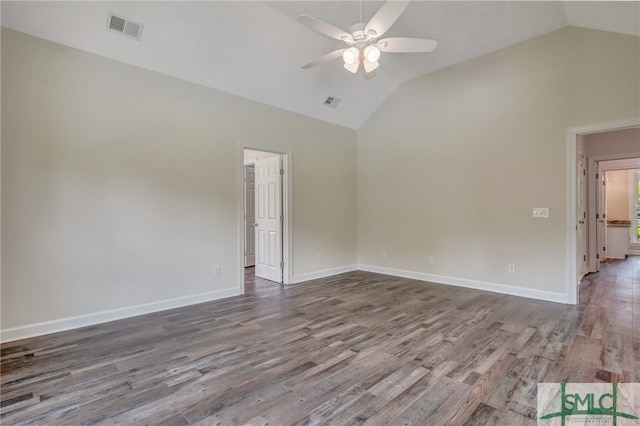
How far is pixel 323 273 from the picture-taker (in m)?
A: 5.78

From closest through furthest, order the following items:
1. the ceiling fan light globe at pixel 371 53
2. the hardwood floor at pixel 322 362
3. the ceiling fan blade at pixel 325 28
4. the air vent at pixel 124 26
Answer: the hardwood floor at pixel 322 362
the ceiling fan blade at pixel 325 28
the ceiling fan light globe at pixel 371 53
the air vent at pixel 124 26

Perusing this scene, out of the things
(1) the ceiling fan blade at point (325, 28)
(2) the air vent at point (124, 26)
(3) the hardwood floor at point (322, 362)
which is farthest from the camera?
(2) the air vent at point (124, 26)

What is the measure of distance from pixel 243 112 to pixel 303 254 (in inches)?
101

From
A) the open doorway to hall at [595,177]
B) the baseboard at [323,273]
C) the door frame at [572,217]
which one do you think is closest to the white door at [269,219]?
the baseboard at [323,273]

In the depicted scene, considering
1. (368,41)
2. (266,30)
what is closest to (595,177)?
(368,41)

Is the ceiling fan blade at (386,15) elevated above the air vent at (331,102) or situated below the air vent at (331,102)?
below

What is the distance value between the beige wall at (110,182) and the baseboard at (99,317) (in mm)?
42

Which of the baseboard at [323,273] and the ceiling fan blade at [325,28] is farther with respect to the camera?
the baseboard at [323,273]

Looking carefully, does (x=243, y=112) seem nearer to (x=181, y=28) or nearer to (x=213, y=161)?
(x=213, y=161)

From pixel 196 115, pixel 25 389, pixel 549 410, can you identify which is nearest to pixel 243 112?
pixel 196 115

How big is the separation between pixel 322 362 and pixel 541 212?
3700 millimetres

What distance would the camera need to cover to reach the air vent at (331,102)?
535 centimetres

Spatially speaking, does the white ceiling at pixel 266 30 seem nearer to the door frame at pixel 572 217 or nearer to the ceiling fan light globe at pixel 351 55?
the ceiling fan light globe at pixel 351 55

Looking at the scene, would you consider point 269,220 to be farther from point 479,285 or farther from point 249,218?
point 479,285
